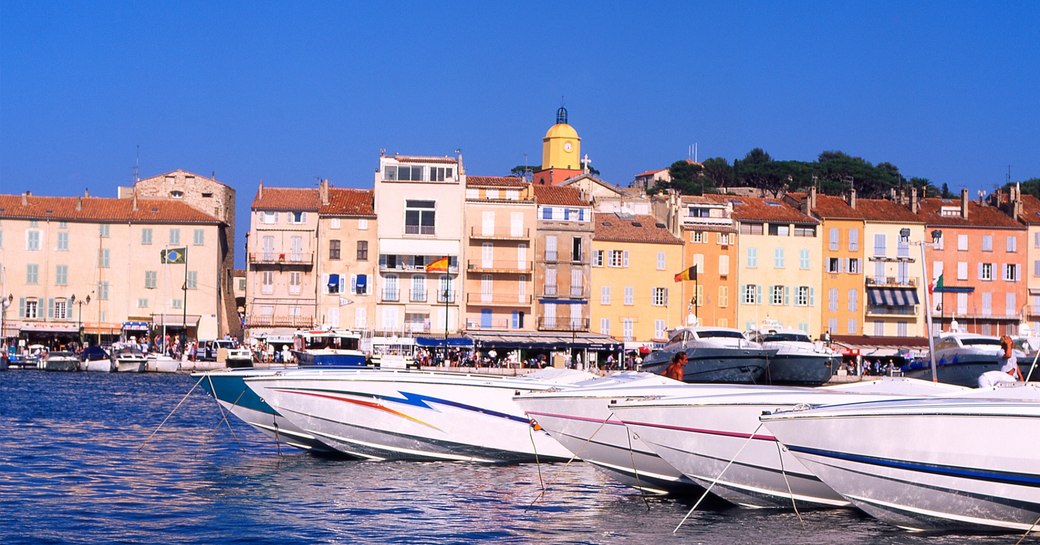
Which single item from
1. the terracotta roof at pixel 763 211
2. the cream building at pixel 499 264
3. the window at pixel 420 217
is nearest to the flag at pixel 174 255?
the window at pixel 420 217

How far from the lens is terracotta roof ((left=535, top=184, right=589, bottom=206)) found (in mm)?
83188

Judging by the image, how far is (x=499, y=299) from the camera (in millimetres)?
81938

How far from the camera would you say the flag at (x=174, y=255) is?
3177 inches

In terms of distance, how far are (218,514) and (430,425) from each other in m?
5.51

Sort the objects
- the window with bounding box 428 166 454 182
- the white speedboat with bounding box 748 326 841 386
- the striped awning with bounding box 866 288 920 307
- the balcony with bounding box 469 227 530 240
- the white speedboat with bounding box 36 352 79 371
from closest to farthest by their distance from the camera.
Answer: the white speedboat with bounding box 748 326 841 386
the white speedboat with bounding box 36 352 79 371
the balcony with bounding box 469 227 530 240
the window with bounding box 428 166 454 182
the striped awning with bounding box 866 288 920 307

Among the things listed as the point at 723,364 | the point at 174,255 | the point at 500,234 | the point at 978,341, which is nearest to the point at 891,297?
the point at 500,234

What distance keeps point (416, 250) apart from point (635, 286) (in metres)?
12.7

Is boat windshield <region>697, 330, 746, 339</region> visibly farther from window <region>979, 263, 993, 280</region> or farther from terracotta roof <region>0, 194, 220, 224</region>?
terracotta roof <region>0, 194, 220, 224</region>

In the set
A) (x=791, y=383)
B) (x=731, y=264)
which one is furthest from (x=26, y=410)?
(x=731, y=264)

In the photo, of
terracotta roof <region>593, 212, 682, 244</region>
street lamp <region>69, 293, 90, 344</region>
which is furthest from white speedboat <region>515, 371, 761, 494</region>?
street lamp <region>69, 293, 90, 344</region>

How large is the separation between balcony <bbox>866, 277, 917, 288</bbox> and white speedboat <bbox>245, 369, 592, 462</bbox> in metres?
63.4

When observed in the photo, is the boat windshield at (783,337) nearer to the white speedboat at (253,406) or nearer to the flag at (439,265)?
the flag at (439,265)

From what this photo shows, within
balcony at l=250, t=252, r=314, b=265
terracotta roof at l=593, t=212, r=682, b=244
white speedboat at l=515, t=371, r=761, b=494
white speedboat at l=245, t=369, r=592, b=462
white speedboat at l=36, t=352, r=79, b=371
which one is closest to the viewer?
white speedboat at l=515, t=371, r=761, b=494

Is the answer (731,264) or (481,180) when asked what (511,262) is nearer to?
(481,180)
